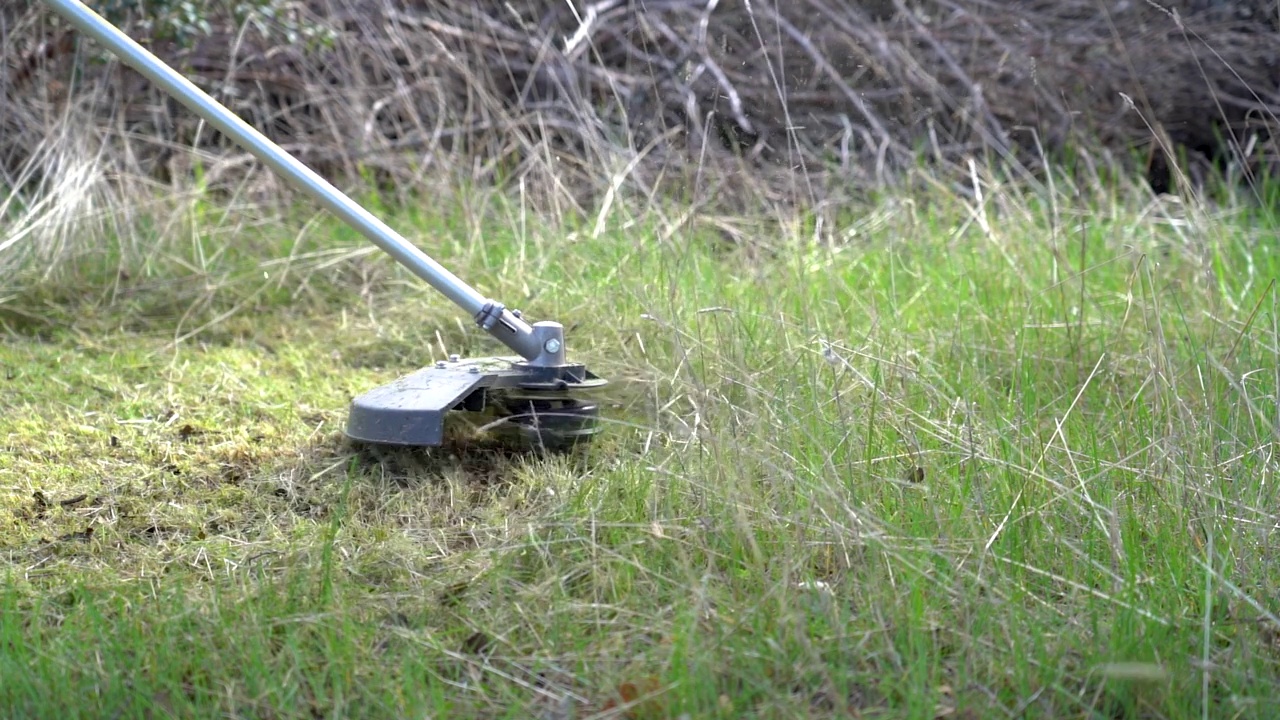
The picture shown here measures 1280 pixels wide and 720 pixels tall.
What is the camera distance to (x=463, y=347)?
10.4 feet

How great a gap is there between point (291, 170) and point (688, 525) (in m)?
A: 1.03

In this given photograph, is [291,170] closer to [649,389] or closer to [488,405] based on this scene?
[488,405]

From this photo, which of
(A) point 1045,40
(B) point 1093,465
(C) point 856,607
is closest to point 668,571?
(C) point 856,607

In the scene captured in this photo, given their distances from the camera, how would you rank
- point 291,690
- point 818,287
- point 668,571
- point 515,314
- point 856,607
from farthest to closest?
point 818,287 → point 515,314 → point 668,571 → point 856,607 → point 291,690

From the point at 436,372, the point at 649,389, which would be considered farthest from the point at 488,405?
the point at 649,389

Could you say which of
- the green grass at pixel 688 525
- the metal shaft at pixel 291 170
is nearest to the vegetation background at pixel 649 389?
the green grass at pixel 688 525

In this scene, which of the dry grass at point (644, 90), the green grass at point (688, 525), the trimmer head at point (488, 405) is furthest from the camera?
the dry grass at point (644, 90)

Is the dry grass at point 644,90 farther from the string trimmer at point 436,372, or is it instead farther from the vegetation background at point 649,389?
the string trimmer at point 436,372

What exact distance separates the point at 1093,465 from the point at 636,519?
777 mm

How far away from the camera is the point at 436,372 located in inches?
94.4

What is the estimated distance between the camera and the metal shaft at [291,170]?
2.25 m

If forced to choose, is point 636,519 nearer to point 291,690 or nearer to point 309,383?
point 291,690

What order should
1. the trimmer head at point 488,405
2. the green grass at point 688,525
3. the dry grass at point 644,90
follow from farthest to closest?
the dry grass at point 644,90, the trimmer head at point 488,405, the green grass at point 688,525

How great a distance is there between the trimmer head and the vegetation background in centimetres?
8
